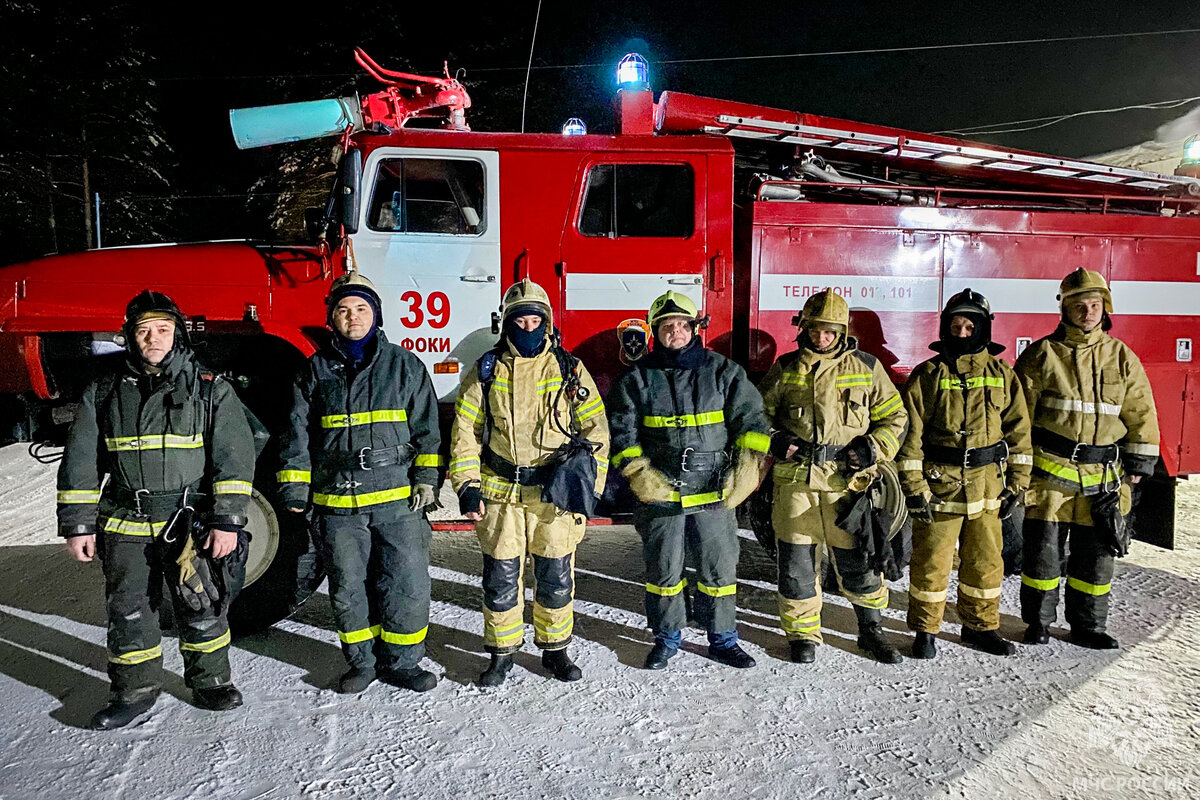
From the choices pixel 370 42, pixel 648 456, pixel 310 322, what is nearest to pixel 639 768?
pixel 648 456

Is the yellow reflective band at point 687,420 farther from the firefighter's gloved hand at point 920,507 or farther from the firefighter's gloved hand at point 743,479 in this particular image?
the firefighter's gloved hand at point 920,507

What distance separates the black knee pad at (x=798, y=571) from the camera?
3.61 m

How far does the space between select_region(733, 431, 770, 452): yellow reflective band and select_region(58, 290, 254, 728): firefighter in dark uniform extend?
225 cm

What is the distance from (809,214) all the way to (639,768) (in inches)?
122

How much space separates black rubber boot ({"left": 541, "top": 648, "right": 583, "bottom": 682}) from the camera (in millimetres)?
3404

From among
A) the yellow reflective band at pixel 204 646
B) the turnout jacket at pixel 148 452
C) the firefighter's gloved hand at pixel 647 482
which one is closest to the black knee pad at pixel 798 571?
→ the firefighter's gloved hand at pixel 647 482

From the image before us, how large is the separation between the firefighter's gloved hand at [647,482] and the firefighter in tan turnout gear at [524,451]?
0.18m

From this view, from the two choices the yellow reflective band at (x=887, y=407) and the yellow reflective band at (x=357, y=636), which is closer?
the yellow reflective band at (x=357, y=636)

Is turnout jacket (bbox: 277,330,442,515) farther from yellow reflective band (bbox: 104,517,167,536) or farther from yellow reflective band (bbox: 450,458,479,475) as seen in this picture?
yellow reflective band (bbox: 104,517,167,536)

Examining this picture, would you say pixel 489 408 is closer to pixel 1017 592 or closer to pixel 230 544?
pixel 230 544

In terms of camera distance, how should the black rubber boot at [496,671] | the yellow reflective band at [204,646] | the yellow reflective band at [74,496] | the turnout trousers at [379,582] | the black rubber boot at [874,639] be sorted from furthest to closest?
the black rubber boot at [874,639], the black rubber boot at [496,671], the turnout trousers at [379,582], the yellow reflective band at [204,646], the yellow reflective band at [74,496]

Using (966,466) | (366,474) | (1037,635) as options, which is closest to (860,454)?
(966,466)

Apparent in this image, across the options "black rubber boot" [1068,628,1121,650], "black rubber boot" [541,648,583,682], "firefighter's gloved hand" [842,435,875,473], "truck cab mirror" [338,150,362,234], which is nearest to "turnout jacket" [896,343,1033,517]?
"firefighter's gloved hand" [842,435,875,473]

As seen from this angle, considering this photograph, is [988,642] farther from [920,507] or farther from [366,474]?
[366,474]
